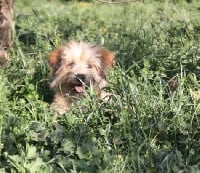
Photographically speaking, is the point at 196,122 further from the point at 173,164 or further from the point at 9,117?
the point at 9,117

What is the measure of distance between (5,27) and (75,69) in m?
1.49

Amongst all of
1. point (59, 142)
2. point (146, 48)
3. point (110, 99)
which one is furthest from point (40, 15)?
point (59, 142)

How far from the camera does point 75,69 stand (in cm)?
662

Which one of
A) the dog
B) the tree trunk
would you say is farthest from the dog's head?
the tree trunk

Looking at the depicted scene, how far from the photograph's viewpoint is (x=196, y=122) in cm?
515

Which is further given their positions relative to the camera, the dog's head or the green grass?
the dog's head

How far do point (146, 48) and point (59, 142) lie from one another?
3279mm

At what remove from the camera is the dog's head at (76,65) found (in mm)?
6535

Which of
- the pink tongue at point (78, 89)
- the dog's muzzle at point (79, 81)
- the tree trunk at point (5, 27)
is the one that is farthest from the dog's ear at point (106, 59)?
the tree trunk at point (5, 27)

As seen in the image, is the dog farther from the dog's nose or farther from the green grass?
the green grass

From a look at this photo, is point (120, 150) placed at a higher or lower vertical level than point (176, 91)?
lower

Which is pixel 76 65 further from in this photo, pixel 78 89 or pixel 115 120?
pixel 115 120

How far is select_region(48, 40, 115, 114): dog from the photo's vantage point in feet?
21.2

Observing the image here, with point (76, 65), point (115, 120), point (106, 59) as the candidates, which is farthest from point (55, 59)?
point (115, 120)
